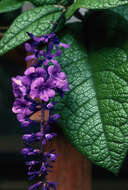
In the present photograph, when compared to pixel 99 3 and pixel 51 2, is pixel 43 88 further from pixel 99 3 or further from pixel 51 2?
pixel 51 2

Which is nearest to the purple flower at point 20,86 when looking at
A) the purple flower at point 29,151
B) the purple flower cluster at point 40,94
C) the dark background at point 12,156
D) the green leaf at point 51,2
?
the purple flower cluster at point 40,94

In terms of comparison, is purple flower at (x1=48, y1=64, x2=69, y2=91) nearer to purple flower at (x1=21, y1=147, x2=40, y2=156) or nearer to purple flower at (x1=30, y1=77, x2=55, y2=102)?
purple flower at (x1=30, y1=77, x2=55, y2=102)

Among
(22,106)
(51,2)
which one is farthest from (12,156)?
(22,106)

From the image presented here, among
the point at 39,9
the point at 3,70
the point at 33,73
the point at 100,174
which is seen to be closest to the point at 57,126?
the point at 33,73

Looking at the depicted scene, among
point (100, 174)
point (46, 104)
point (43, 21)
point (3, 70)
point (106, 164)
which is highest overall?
point (43, 21)

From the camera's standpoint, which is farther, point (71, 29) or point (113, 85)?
point (71, 29)

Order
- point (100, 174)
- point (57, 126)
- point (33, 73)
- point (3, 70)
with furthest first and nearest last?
point (100, 174) → point (3, 70) → point (57, 126) → point (33, 73)

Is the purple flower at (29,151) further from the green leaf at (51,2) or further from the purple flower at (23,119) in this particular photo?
the green leaf at (51,2)

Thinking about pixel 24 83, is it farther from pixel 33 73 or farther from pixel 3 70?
pixel 3 70
